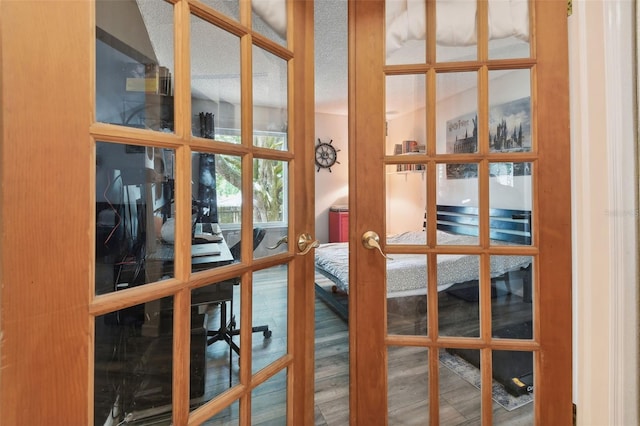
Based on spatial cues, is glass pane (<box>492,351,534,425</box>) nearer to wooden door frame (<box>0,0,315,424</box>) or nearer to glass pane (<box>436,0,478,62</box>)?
glass pane (<box>436,0,478,62</box>)

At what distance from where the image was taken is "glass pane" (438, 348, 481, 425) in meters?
1.10

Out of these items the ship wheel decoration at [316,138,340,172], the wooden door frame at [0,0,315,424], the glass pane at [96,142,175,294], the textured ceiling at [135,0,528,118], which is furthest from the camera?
the ship wheel decoration at [316,138,340,172]

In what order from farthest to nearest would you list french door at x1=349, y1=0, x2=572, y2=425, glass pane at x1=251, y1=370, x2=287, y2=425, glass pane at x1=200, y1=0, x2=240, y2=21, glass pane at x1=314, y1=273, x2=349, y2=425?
glass pane at x1=314, y1=273, x2=349, y2=425 → french door at x1=349, y1=0, x2=572, y2=425 → glass pane at x1=251, y1=370, x2=287, y2=425 → glass pane at x1=200, y1=0, x2=240, y2=21

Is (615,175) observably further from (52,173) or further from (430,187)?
(52,173)

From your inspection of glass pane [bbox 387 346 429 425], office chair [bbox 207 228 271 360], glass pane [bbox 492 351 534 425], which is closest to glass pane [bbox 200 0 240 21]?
office chair [bbox 207 228 271 360]

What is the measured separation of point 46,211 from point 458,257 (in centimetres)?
122

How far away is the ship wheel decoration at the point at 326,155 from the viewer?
5234 mm

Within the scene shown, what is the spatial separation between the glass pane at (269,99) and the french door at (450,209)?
28 centimetres

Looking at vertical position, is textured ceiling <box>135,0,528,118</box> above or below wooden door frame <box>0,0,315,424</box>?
above

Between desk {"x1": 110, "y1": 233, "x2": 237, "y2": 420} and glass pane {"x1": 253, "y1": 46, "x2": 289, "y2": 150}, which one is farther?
glass pane {"x1": 253, "y1": 46, "x2": 289, "y2": 150}

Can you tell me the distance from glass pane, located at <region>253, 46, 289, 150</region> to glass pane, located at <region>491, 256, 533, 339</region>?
968 mm

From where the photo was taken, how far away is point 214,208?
0.87m

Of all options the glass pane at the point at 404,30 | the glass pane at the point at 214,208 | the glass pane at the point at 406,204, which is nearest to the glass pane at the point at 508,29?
the glass pane at the point at 404,30

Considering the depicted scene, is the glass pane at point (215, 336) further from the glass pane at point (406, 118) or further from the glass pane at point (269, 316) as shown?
the glass pane at point (406, 118)
